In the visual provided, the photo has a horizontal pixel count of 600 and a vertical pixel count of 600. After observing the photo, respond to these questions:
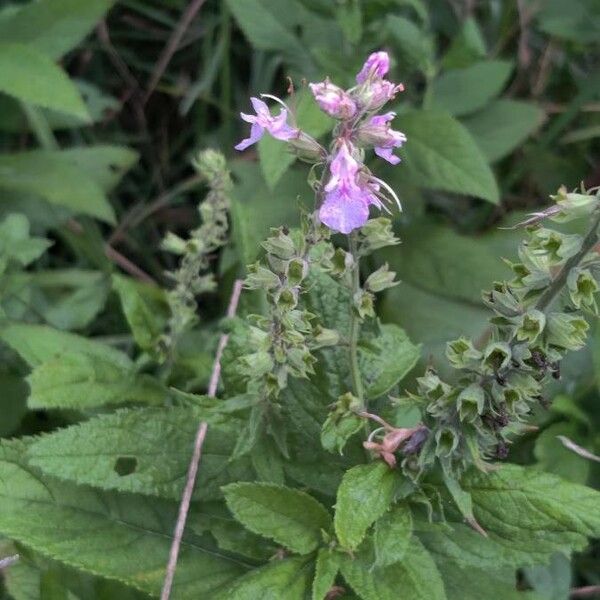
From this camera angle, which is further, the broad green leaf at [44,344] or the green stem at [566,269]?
the broad green leaf at [44,344]

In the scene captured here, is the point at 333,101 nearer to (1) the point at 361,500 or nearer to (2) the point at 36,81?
(1) the point at 361,500

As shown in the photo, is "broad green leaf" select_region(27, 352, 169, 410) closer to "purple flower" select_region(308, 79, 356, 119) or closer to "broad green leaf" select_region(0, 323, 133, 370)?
"broad green leaf" select_region(0, 323, 133, 370)

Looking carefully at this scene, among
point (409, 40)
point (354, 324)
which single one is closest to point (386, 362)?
point (354, 324)

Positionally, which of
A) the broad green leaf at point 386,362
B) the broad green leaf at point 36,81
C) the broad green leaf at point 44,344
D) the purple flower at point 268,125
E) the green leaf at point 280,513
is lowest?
the broad green leaf at point 44,344

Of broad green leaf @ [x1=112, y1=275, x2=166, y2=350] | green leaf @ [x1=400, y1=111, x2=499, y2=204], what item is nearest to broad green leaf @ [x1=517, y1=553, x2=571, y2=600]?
green leaf @ [x1=400, y1=111, x2=499, y2=204]

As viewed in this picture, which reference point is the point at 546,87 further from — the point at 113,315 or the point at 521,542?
the point at 521,542

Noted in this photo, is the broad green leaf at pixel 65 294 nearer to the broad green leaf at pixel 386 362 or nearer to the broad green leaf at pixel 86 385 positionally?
the broad green leaf at pixel 86 385

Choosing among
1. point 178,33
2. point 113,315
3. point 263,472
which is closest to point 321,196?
point 263,472

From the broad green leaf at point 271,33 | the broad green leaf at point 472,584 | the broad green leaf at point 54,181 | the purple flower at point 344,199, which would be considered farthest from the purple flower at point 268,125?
the broad green leaf at point 271,33
